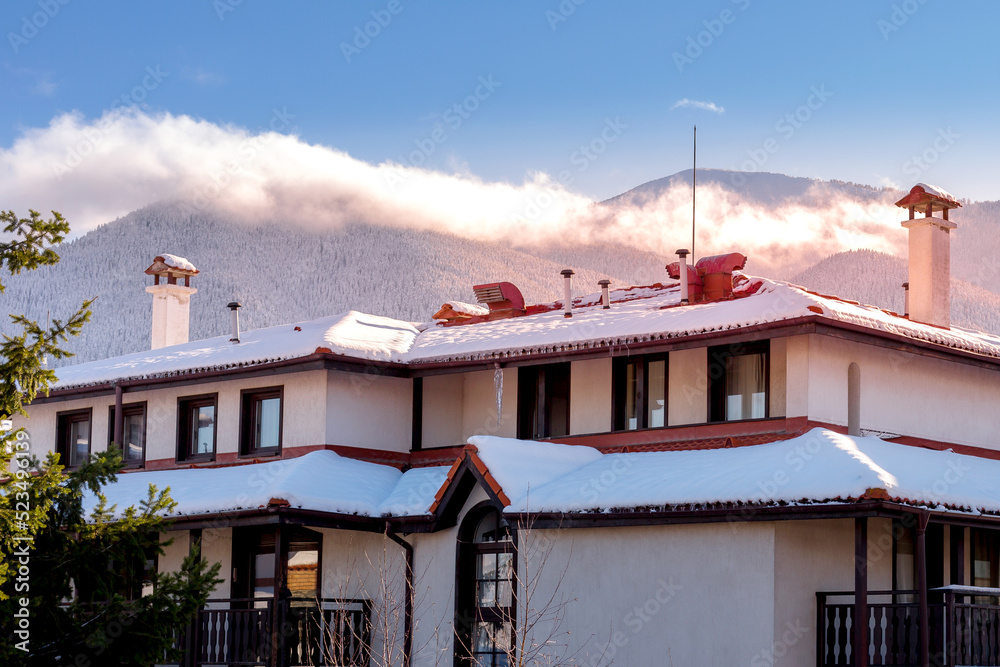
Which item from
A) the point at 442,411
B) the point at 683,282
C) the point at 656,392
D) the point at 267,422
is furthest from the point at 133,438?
the point at 683,282

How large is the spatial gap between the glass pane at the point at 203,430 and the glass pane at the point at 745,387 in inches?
359

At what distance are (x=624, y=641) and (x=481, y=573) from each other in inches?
108

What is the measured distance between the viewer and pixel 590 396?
830 inches

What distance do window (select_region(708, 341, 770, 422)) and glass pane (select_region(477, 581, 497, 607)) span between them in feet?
12.8

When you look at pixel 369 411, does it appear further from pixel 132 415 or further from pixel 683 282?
pixel 683 282

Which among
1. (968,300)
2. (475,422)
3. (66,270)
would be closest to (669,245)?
(968,300)

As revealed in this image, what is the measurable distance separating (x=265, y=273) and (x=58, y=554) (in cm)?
9714

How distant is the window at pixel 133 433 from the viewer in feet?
80.2

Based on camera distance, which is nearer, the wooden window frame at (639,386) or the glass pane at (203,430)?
the wooden window frame at (639,386)

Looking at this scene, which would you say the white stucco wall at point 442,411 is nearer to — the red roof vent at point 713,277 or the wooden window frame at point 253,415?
the wooden window frame at point 253,415

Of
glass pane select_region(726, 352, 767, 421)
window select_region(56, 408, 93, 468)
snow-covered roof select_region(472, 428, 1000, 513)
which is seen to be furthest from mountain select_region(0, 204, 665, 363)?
glass pane select_region(726, 352, 767, 421)

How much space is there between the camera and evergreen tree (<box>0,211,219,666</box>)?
42.6ft

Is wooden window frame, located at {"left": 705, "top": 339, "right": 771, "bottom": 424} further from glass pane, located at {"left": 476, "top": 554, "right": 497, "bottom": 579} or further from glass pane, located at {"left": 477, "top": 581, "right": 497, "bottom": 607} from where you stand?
glass pane, located at {"left": 477, "top": 581, "right": 497, "bottom": 607}

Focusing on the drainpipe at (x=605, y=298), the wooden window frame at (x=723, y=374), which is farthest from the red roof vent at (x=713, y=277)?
the wooden window frame at (x=723, y=374)
